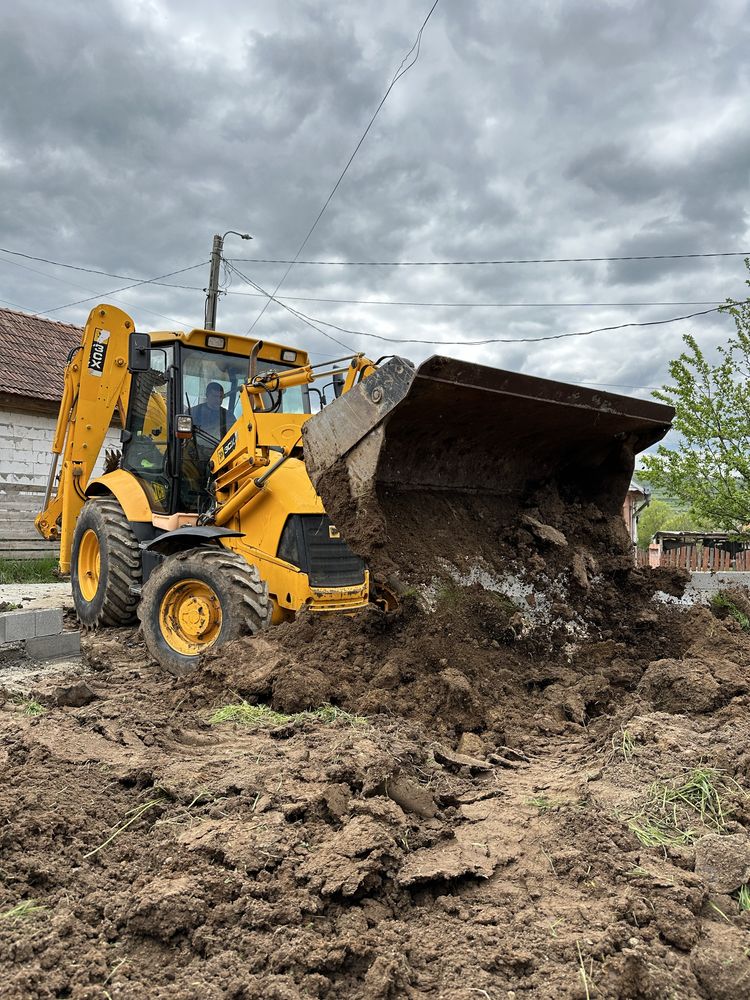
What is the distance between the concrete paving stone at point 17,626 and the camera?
6133 millimetres

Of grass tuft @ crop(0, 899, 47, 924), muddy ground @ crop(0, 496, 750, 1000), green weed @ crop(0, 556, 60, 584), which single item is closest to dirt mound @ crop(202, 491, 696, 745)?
muddy ground @ crop(0, 496, 750, 1000)

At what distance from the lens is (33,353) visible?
53.6ft

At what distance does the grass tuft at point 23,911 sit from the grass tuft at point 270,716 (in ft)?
6.26

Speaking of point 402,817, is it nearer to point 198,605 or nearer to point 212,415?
point 198,605

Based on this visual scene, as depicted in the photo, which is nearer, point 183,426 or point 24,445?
point 183,426

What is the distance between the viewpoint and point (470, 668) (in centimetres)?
454

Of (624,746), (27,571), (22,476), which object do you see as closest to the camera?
(624,746)

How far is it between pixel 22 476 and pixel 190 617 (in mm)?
10505

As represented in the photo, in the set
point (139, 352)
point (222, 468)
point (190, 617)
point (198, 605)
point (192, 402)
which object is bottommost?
point (190, 617)

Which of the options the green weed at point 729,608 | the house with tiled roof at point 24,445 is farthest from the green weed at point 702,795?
the house with tiled roof at point 24,445

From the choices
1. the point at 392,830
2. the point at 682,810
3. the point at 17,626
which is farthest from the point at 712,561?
the point at 392,830

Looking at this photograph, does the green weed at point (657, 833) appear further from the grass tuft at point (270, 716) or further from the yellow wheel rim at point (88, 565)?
the yellow wheel rim at point (88, 565)

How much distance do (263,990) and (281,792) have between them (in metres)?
1.04

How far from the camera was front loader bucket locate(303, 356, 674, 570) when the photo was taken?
4609mm
